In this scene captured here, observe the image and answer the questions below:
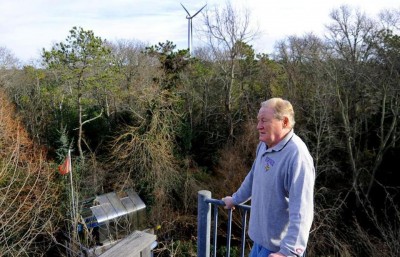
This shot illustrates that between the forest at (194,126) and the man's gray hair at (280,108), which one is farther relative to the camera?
the forest at (194,126)

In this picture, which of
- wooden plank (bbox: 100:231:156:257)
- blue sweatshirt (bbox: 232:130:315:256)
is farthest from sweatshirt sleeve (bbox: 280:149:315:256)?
wooden plank (bbox: 100:231:156:257)

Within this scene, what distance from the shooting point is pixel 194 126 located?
23.3 metres

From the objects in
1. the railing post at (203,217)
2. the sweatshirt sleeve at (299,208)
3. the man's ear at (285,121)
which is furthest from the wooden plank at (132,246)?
the man's ear at (285,121)

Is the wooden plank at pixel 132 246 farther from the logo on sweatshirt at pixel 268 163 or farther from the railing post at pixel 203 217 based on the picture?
the logo on sweatshirt at pixel 268 163

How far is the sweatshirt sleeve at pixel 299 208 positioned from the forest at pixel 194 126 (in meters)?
12.5

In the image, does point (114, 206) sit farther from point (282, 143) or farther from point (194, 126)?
point (282, 143)

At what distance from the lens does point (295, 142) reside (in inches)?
85.7

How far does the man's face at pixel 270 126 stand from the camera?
88.0 inches

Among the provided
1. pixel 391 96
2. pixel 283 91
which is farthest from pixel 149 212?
pixel 391 96

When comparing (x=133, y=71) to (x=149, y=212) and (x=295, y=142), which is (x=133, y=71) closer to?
(x=149, y=212)

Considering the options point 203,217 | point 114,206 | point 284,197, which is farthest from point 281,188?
point 114,206

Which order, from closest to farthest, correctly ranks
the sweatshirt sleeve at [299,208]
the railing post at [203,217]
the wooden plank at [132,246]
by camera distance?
the sweatshirt sleeve at [299,208] < the wooden plank at [132,246] < the railing post at [203,217]

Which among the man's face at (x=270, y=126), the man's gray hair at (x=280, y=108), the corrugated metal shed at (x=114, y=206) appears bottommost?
the corrugated metal shed at (x=114, y=206)

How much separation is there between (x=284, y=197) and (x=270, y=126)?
0.46m
